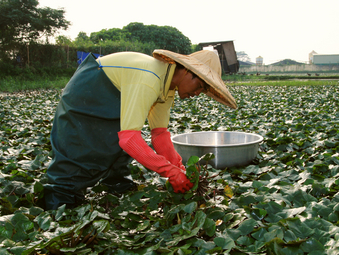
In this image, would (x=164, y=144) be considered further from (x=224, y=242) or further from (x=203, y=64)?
(x=224, y=242)

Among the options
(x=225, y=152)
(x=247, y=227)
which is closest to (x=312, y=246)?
(x=247, y=227)

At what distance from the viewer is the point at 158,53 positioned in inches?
58.1

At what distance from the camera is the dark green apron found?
5.22 feet

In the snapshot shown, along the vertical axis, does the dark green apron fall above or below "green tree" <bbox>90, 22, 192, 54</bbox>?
below

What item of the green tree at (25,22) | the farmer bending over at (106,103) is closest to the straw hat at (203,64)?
the farmer bending over at (106,103)

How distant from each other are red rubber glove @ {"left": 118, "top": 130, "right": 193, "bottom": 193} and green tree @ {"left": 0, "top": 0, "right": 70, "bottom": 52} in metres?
15.1

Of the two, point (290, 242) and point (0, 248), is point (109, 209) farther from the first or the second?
point (290, 242)

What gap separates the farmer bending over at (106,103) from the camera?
56.2 inches

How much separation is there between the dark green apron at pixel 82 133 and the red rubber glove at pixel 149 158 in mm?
315

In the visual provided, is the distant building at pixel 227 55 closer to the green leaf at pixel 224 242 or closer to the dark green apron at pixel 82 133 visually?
the dark green apron at pixel 82 133

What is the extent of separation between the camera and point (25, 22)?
1577 centimetres

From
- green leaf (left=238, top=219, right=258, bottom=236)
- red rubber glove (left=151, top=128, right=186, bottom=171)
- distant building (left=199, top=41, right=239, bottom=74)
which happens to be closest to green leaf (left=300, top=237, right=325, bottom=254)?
green leaf (left=238, top=219, right=258, bottom=236)

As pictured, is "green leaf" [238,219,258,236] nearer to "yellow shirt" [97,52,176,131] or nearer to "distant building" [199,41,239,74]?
"yellow shirt" [97,52,176,131]

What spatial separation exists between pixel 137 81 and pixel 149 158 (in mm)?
390
